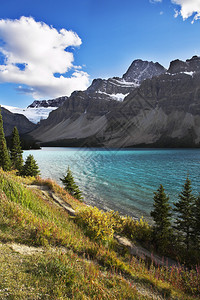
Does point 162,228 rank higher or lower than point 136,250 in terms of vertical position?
higher

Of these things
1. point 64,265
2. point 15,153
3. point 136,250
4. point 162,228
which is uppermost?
point 15,153

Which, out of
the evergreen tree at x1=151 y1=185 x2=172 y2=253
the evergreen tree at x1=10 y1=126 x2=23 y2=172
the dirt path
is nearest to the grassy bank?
the dirt path

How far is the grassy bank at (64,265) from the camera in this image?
4402 mm

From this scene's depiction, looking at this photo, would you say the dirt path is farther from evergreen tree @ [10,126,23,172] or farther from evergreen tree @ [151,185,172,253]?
evergreen tree @ [10,126,23,172]

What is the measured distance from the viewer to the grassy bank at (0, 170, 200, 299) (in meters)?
4.40

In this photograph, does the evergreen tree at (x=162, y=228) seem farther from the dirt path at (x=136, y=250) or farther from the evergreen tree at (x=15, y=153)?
the evergreen tree at (x=15, y=153)

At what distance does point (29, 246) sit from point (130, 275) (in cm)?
397

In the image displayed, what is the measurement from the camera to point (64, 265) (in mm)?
5191

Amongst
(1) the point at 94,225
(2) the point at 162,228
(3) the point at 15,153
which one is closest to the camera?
(1) the point at 94,225

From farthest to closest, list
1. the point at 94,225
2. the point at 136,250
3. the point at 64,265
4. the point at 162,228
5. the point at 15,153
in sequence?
the point at 15,153 < the point at 162,228 < the point at 136,250 < the point at 94,225 < the point at 64,265

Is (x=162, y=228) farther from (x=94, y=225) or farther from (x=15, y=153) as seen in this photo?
(x=15, y=153)

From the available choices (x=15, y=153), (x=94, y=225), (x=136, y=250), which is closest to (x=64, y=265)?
(x=94, y=225)

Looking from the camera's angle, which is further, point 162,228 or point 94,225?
point 162,228

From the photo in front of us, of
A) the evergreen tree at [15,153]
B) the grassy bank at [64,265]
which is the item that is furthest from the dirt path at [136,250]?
the evergreen tree at [15,153]
